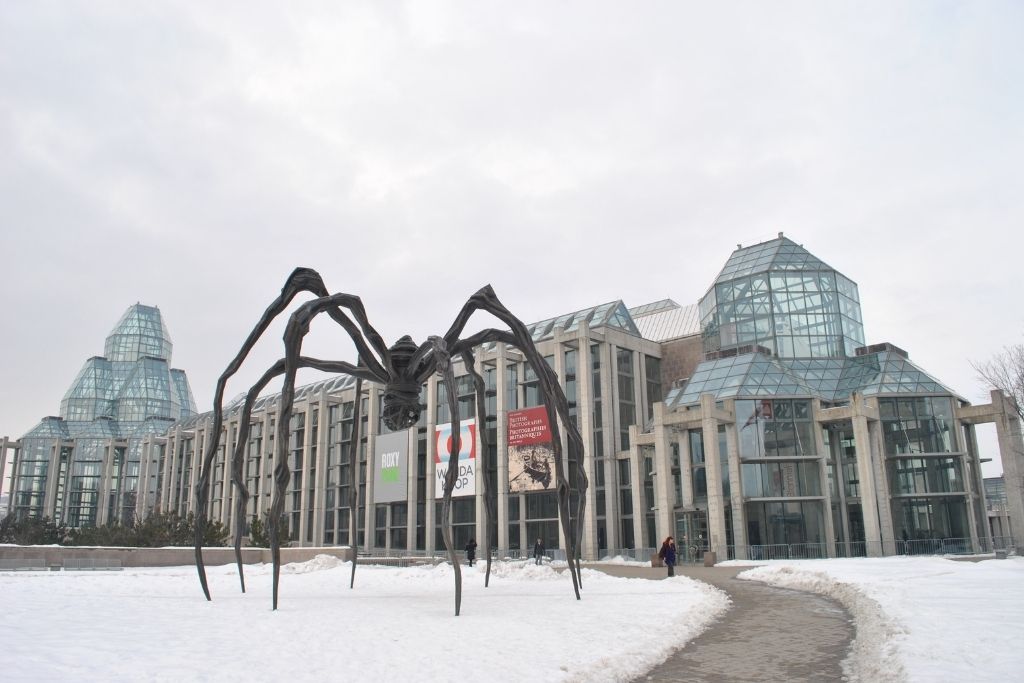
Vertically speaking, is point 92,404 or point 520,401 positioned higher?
point 92,404

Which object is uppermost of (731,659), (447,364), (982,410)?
(982,410)

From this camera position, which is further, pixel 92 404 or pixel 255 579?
pixel 92 404

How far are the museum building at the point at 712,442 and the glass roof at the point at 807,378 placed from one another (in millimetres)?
121

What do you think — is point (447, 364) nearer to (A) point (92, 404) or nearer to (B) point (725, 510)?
(B) point (725, 510)

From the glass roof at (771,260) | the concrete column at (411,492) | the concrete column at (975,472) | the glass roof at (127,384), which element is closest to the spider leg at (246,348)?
the concrete column at (975,472)

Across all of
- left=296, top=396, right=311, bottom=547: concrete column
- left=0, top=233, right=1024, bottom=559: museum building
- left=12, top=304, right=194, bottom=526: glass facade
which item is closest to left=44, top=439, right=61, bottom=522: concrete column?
left=12, top=304, right=194, bottom=526: glass facade

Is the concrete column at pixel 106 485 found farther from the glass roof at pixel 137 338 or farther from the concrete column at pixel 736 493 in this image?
the concrete column at pixel 736 493

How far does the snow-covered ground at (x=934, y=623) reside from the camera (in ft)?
23.3

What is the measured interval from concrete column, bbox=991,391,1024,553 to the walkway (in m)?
29.0

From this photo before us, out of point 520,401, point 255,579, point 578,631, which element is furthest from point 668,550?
point 520,401

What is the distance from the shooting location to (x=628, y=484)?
5025 cm

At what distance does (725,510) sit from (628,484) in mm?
9922

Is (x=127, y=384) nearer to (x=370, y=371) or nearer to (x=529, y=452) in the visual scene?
(x=529, y=452)

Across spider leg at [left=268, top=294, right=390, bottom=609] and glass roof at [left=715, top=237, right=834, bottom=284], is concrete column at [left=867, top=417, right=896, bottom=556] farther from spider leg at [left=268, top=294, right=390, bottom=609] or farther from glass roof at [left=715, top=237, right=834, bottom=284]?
spider leg at [left=268, top=294, right=390, bottom=609]
